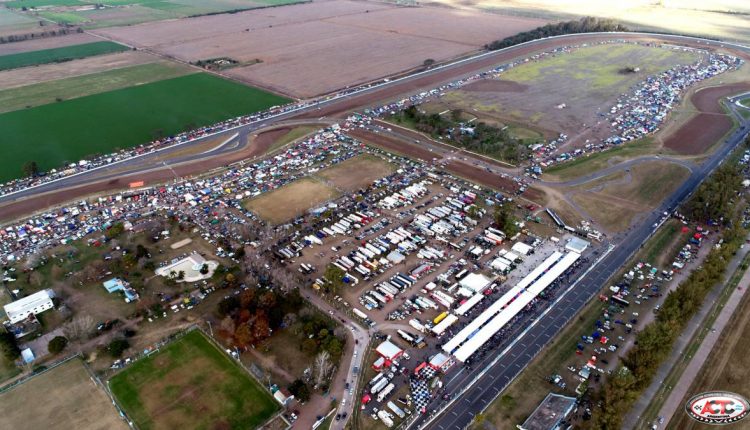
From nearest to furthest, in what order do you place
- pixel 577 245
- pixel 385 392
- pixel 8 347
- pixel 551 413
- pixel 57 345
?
pixel 551 413
pixel 385 392
pixel 8 347
pixel 57 345
pixel 577 245

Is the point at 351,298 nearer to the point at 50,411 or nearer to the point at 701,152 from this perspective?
the point at 50,411

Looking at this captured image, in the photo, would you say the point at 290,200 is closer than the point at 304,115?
Yes

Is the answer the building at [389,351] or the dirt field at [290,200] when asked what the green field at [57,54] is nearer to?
the dirt field at [290,200]

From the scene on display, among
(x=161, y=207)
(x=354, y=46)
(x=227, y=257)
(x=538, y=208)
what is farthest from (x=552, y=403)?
(x=354, y=46)

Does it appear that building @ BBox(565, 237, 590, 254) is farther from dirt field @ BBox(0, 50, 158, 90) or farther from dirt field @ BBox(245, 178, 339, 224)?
dirt field @ BBox(0, 50, 158, 90)

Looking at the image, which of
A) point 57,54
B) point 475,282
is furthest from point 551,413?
point 57,54

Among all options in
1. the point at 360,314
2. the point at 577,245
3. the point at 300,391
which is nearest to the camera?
the point at 300,391

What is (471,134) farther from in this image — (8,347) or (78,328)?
(8,347)
